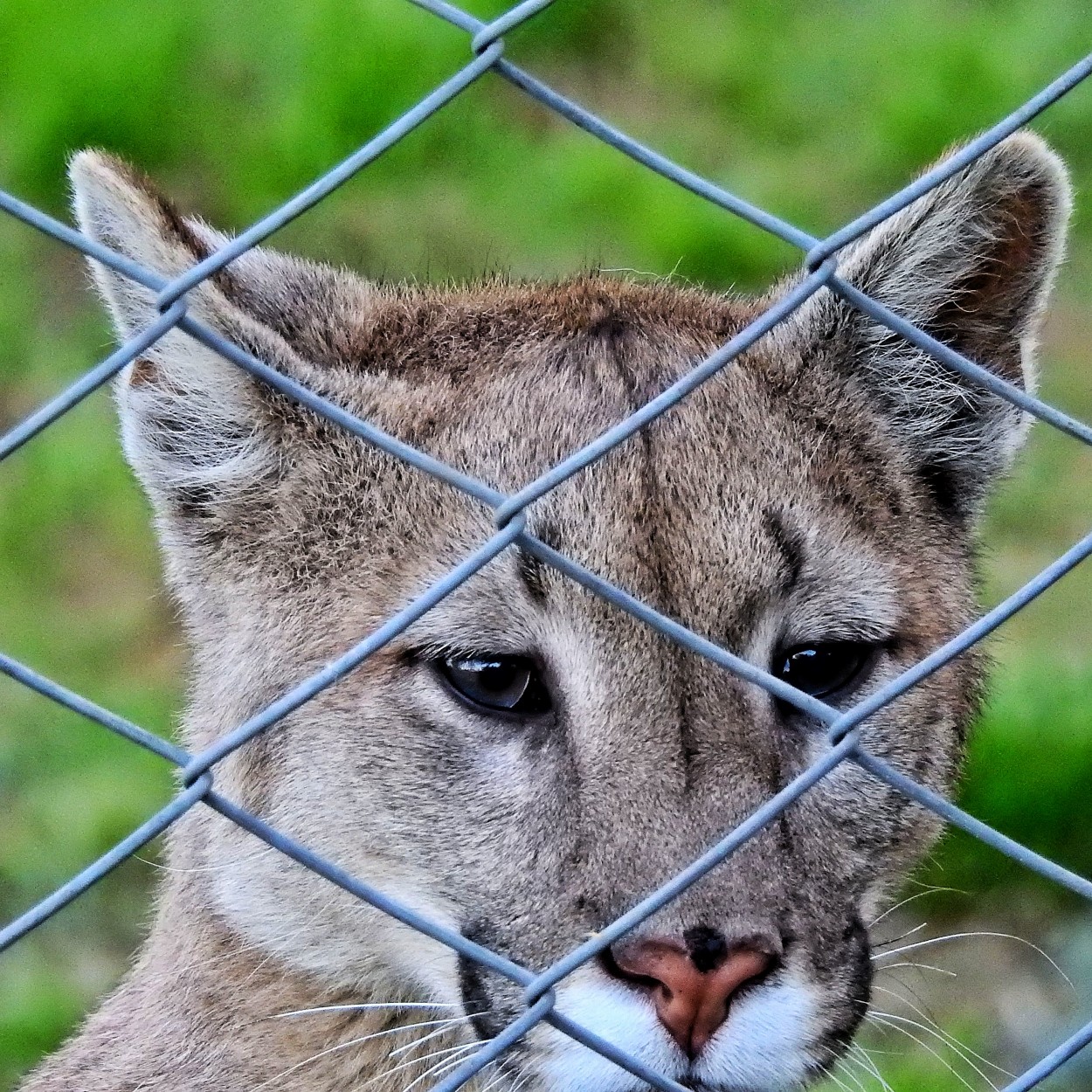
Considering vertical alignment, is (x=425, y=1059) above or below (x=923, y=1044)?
above

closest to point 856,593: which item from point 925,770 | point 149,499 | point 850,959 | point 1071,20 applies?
point 925,770

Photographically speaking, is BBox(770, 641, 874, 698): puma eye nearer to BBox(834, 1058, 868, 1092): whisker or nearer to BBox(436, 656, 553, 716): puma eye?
BBox(436, 656, 553, 716): puma eye

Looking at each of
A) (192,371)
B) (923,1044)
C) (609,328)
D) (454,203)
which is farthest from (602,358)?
(454,203)

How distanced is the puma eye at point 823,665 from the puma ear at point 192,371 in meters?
1.16

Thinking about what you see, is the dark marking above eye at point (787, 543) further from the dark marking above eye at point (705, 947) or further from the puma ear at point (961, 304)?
the dark marking above eye at point (705, 947)

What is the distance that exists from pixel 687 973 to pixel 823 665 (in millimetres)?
909

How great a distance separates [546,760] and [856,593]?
768 mm

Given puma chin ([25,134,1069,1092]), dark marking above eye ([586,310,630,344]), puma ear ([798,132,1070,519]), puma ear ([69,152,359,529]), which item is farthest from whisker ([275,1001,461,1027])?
puma ear ([798,132,1070,519])

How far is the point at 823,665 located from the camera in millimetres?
3787

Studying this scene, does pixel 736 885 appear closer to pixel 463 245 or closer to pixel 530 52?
pixel 463 245

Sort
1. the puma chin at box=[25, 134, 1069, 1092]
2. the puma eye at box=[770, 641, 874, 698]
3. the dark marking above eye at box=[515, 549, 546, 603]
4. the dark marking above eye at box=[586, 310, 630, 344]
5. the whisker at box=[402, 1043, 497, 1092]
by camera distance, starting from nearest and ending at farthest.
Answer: the puma chin at box=[25, 134, 1069, 1092] < the dark marking above eye at box=[515, 549, 546, 603] < the whisker at box=[402, 1043, 497, 1092] < the puma eye at box=[770, 641, 874, 698] < the dark marking above eye at box=[586, 310, 630, 344]

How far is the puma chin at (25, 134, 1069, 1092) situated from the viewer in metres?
3.33

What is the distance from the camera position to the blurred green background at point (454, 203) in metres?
6.07

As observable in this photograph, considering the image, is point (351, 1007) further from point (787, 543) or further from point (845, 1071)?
point (787, 543)
